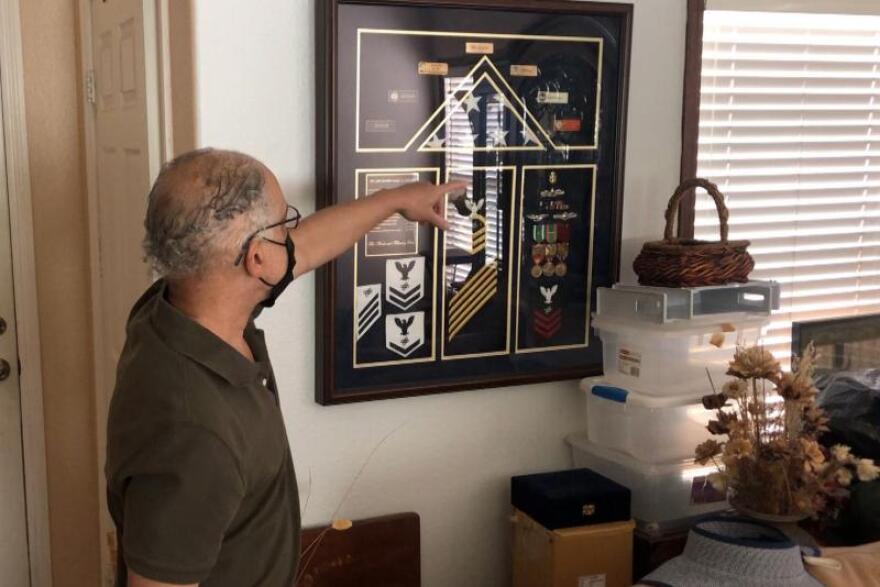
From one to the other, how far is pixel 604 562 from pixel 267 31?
1.32 metres

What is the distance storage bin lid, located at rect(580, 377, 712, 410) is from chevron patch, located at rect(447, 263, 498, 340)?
1.07 feet

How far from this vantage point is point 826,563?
6.58ft

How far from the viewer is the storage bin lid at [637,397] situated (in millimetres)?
2338

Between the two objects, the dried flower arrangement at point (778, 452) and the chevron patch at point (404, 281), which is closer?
the dried flower arrangement at point (778, 452)

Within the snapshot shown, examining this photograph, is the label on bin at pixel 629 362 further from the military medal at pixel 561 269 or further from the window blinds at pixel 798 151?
the window blinds at pixel 798 151

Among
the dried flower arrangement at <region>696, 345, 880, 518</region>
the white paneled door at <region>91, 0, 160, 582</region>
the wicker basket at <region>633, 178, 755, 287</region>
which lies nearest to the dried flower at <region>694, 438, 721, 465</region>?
the dried flower arrangement at <region>696, 345, 880, 518</region>

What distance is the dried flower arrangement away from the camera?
82.7 inches

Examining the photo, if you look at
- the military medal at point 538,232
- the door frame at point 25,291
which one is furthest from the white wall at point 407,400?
the door frame at point 25,291

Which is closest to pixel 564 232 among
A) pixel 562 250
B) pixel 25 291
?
pixel 562 250

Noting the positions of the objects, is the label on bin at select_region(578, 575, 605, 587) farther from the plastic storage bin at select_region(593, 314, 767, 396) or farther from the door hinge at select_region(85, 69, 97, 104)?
the door hinge at select_region(85, 69, 97, 104)

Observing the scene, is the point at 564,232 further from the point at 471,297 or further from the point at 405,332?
the point at 405,332

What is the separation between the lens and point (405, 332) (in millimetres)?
2338

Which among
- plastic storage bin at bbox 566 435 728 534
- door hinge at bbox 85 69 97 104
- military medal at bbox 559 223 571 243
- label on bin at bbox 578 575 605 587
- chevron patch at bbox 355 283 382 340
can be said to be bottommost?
label on bin at bbox 578 575 605 587

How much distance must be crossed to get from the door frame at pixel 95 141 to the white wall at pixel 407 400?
19 centimetres
